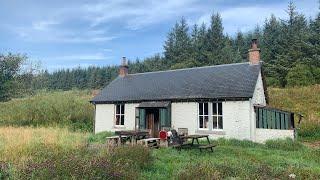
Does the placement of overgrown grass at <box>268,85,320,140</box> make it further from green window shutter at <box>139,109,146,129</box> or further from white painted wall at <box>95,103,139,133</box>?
white painted wall at <box>95,103,139,133</box>

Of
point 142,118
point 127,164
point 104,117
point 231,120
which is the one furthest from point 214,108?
point 127,164

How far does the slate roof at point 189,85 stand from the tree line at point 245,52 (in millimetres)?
24126

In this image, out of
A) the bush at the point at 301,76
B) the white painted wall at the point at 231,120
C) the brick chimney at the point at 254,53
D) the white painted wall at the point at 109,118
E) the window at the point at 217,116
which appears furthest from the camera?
the bush at the point at 301,76

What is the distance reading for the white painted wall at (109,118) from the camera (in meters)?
24.8

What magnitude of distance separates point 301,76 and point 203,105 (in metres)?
27.7

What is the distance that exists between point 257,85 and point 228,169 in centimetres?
1312

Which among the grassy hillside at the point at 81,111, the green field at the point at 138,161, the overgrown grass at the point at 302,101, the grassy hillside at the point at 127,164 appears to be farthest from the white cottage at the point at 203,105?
the overgrown grass at the point at 302,101

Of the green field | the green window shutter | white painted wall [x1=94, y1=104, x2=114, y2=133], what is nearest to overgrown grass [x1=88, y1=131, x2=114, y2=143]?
the green field

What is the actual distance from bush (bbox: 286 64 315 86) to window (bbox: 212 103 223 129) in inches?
1065

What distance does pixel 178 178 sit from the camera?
897cm

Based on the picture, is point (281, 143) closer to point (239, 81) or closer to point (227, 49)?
point (239, 81)

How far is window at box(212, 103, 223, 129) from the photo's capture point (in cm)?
2091

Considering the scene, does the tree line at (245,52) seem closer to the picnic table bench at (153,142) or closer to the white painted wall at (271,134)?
the white painted wall at (271,134)

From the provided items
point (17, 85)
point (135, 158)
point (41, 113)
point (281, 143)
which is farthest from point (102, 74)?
point (135, 158)
